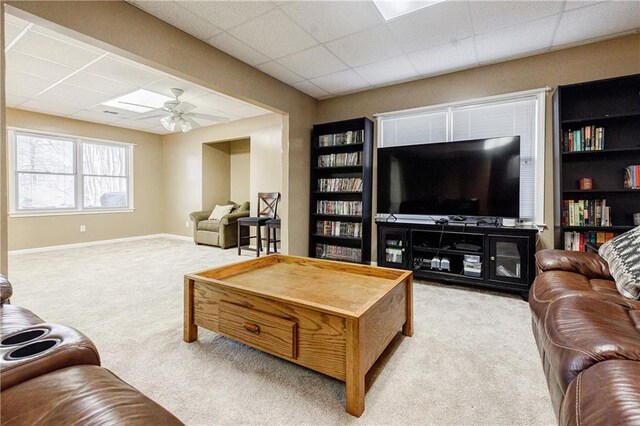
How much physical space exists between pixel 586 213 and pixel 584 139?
2.25ft

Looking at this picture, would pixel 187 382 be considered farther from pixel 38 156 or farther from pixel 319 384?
pixel 38 156

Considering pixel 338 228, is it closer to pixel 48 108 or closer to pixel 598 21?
pixel 598 21

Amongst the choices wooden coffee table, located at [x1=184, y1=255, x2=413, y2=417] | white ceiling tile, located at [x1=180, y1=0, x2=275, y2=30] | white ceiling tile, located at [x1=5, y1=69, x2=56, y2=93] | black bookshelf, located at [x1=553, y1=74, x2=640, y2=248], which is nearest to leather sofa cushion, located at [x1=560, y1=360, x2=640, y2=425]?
wooden coffee table, located at [x1=184, y1=255, x2=413, y2=417]

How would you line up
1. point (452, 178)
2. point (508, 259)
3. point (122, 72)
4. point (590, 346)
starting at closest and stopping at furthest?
point (590, 346), point (508, 259), point (452, 178), point (122, 72)

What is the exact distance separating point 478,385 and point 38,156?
6.99 meters

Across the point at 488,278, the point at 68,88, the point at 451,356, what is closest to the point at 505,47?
the point at 488,278

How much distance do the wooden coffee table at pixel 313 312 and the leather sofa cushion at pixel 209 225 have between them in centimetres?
363

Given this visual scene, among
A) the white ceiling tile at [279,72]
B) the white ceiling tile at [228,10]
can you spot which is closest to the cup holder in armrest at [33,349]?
the white ceiling tile at [228,10]

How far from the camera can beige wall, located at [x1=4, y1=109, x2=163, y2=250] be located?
4.93m

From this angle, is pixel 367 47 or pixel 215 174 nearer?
pixel 367 47

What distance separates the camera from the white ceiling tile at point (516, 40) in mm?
2570

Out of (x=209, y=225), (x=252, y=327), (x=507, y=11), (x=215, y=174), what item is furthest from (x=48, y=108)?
(x=507, y=11)

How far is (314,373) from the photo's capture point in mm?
1603

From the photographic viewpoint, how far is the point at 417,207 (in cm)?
347
